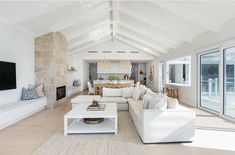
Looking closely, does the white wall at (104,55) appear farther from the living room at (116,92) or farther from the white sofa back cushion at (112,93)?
the white sofa back cushion at (112,93)

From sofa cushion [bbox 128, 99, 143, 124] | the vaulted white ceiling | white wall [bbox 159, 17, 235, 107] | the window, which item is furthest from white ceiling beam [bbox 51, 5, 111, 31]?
the window

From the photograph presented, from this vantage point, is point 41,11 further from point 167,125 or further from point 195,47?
point 195,47

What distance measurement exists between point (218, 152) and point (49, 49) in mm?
6184

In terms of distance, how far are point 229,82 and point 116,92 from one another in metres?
3.62

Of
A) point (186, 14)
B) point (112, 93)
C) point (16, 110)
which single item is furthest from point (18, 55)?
point (186, 14)

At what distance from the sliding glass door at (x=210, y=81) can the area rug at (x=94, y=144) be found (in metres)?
3.58

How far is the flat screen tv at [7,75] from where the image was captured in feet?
15.1

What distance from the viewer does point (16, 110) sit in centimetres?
453

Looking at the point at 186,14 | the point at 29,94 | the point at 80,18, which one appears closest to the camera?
the point at 186,14

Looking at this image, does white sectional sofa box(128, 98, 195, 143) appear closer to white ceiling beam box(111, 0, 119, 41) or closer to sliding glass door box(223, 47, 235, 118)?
sliding glass door box(223, 47, 235, 118)

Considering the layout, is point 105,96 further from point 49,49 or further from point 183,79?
point 183,79

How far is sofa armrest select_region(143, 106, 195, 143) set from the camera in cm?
Result: 319

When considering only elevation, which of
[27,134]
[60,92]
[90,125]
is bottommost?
[27,134]

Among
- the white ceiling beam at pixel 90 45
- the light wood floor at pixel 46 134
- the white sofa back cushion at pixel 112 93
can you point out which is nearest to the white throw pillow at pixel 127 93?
the white sofa back cushion at pixel 112 93
